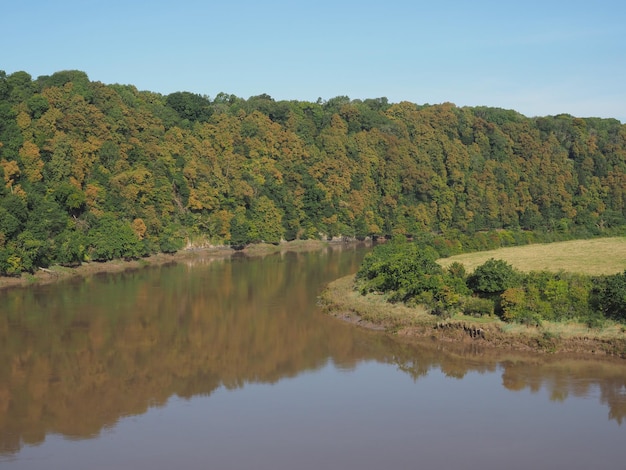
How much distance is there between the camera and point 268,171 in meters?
83.0

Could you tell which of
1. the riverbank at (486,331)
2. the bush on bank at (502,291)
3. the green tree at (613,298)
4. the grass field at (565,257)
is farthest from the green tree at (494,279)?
the grass field at (565,257)

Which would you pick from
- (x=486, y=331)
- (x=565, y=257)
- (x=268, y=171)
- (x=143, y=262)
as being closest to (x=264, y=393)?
(x=486, y=331)

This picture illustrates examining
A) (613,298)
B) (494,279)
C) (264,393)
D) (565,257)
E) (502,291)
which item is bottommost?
(264,393)

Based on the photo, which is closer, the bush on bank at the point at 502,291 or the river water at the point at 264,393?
the river water at the point at 264,393

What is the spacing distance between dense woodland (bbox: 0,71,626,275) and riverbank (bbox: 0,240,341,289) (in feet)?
2.66

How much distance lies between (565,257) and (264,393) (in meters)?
31.3

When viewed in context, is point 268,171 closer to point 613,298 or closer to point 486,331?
point 486,331

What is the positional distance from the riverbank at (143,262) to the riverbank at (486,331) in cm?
2243

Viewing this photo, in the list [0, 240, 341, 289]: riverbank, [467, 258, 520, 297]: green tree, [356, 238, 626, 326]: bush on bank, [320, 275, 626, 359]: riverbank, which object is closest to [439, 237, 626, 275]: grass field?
[467, 258, 520, 297]: green tree

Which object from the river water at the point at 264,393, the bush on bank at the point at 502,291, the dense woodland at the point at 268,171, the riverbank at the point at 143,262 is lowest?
the river water at the point at 264,393

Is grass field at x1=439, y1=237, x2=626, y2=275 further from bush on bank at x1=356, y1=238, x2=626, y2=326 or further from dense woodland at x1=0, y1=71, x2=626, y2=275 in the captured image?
bush on bank at x1=356, y1=238, x2=626, y2=326

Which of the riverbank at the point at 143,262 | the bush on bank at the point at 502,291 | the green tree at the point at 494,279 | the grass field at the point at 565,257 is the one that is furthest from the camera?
the riverbank at the point at 143,262

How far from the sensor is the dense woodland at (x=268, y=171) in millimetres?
61312

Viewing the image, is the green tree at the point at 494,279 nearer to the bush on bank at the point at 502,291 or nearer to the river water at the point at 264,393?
the bush on bank at the point at 502,291
